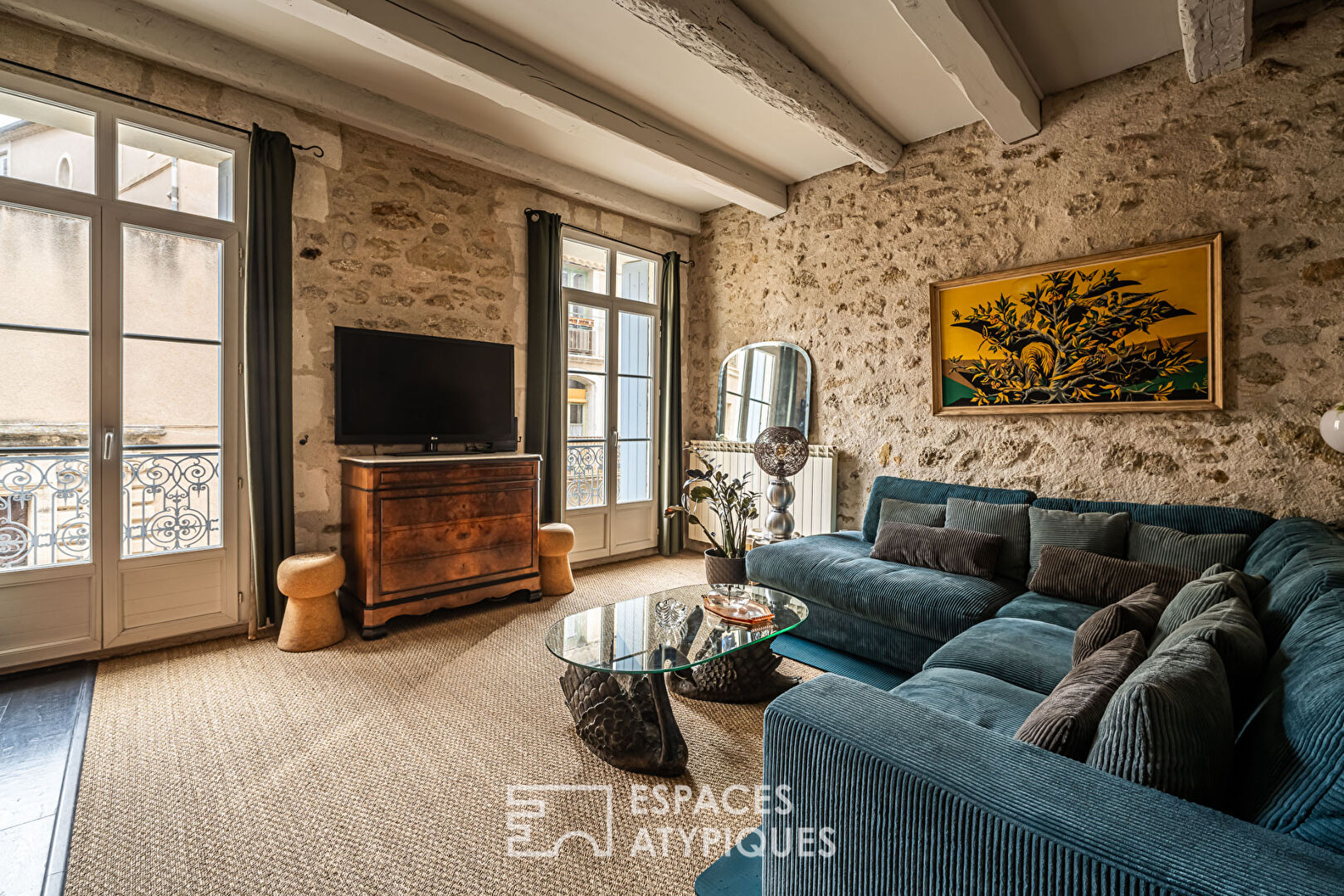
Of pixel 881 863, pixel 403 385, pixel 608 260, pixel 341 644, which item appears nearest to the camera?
pixel 881 863

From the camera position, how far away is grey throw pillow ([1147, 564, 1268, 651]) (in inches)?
56.6

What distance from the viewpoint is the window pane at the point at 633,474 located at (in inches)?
191

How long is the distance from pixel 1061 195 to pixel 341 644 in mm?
4468

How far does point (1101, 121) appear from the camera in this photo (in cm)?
308

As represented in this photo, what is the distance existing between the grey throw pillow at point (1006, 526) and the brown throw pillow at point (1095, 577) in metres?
0.21

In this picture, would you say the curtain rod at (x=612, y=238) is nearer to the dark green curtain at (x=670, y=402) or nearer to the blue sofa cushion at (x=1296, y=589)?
the dark green curtain at (x=670, y=402)

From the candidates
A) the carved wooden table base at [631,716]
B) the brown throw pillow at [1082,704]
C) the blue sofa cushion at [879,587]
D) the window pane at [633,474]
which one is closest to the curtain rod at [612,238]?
the window pane at [633,474]

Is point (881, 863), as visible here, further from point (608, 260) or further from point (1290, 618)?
point (608, 260)

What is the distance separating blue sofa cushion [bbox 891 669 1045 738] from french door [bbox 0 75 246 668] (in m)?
3.33

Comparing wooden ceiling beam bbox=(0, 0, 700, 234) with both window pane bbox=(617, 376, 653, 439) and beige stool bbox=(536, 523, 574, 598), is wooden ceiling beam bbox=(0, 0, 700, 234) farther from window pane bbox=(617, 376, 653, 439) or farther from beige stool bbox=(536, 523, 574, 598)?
beige stool bbox=(536, 523, 574, 598)

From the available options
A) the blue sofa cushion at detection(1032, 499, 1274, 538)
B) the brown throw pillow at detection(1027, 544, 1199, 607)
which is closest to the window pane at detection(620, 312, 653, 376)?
the blue sofa cushion at detection(1032, 499, 1274, 538)

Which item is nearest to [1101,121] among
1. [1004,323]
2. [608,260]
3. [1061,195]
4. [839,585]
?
[1061,195]

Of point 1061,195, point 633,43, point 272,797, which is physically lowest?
point 272,797

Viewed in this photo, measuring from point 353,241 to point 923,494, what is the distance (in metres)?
3.60
